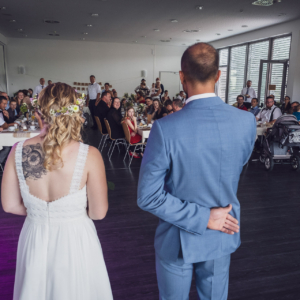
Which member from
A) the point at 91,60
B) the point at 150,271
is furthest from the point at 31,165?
the point at 91,60

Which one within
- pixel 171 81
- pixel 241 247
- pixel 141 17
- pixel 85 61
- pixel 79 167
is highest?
pixel 141 17

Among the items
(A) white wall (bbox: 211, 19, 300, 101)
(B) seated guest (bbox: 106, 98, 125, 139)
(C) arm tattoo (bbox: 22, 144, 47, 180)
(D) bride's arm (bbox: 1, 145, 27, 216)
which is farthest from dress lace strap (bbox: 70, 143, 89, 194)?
(A) white wall (bbox: 211, 19, 300, 101)

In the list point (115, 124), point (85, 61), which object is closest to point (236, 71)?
point (85, 61)

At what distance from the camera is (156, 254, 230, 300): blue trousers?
4.25ft

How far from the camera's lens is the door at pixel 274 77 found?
1066cm

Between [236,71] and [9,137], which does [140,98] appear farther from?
[9,137]

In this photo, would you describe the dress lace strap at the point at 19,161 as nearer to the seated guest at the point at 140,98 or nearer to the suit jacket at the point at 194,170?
the suit jacket at the point at 194,170

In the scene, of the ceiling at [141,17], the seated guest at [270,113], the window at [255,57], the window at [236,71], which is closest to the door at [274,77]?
the window at [255,57]

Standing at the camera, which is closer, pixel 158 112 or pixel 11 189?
pixel 11 189

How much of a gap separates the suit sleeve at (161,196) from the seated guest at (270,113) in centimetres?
594

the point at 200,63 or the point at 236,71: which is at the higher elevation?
the point at 236,71

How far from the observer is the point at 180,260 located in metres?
1.26

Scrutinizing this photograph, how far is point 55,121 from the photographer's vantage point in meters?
1.32

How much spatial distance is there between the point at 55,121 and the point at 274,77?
1127cm
